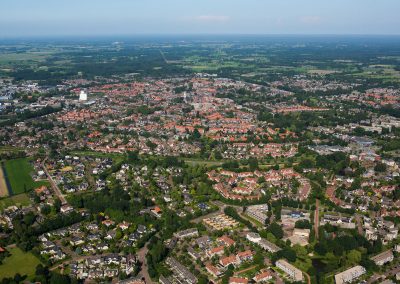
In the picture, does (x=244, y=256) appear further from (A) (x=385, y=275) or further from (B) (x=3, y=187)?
(B) (x=3, y=187)

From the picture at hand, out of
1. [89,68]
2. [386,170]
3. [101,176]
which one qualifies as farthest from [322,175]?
[89,68]

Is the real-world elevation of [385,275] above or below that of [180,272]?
below

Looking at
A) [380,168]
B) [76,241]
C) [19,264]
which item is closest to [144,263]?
[76,241]

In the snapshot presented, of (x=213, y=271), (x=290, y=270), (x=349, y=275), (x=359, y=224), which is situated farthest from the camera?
(x=359, y=224)

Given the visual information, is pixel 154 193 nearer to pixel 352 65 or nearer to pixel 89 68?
pixel 89 68

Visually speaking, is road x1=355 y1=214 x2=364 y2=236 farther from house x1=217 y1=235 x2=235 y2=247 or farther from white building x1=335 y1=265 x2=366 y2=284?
house x1=217 y1=235 x2=235 y2=247

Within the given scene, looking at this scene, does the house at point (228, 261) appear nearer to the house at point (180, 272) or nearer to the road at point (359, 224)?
the house at point (180, 272)

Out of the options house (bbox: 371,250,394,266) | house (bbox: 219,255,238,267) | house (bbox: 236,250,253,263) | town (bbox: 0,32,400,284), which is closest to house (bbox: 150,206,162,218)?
town (bbox: 0,32,400,284)

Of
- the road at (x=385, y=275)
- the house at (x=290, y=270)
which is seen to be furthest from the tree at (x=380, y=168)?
the house at (x=290, y=270)
